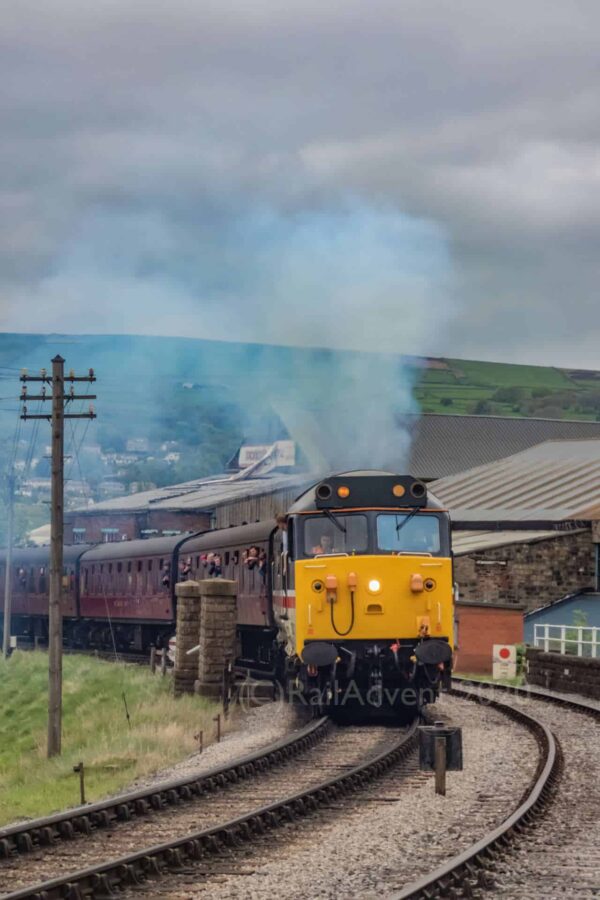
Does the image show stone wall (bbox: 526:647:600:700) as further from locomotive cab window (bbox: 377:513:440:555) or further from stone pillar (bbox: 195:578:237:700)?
locomotive cab window (bbox: 377:513:440:555)

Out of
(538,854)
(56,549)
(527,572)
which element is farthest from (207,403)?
(538,854)

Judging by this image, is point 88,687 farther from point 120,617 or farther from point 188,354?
point 188,354

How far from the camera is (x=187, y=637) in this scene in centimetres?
2934

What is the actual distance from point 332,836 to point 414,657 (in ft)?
27.2

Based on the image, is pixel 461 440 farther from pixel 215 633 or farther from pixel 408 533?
pixel 408 533

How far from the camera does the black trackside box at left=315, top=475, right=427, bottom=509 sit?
2177 centimetres

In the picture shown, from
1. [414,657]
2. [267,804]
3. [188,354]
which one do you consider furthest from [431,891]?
[188,354]

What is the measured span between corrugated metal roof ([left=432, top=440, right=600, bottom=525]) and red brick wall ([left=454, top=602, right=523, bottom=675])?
402 inches

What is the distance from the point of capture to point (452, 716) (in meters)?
24.7

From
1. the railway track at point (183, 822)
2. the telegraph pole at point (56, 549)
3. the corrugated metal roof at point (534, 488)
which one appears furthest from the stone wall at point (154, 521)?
the railway track at point (183, 822)

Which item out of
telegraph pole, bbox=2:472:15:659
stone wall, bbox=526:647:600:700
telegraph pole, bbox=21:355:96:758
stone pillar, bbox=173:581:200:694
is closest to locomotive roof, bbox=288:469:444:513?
stone pillar, bbox=173:581:200:694

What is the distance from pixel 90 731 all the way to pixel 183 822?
51.1ft

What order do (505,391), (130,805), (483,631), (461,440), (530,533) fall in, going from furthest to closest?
1. (505,391)
2. (461,440)
3. (530,533)
4. (483,631)
5. (130,805)

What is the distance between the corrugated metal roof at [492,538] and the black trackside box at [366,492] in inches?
931
